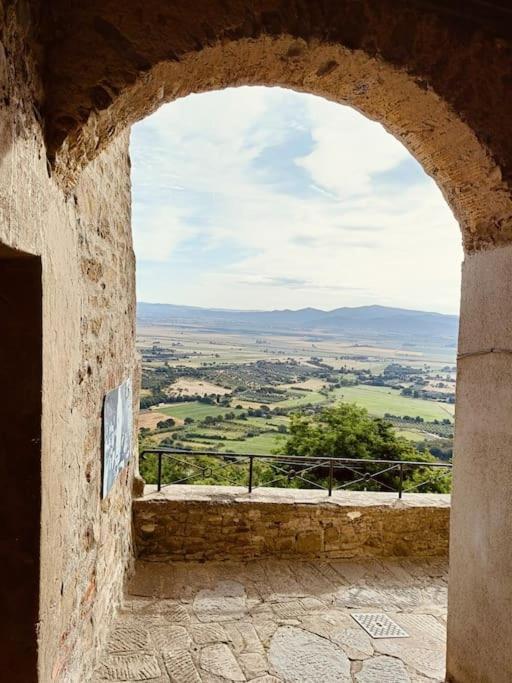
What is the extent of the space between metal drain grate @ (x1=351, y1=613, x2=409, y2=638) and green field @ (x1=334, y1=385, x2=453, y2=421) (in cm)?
1274

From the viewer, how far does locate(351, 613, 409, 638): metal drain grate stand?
3.41 m

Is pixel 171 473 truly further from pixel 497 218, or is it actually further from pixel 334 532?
pixel 497 218

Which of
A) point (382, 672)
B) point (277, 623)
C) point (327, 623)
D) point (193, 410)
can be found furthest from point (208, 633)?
point (193, 410)

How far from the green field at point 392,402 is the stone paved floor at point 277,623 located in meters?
12.2

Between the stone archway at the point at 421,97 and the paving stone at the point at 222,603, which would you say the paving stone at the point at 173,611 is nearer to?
the paving stone at the point at 222,603

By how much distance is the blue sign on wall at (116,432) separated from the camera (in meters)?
2.95

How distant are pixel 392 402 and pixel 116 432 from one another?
55.8 ft

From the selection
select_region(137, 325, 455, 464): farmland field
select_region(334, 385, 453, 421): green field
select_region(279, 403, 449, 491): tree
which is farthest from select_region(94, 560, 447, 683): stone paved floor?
select_region(334, 385, 453, 421): green field

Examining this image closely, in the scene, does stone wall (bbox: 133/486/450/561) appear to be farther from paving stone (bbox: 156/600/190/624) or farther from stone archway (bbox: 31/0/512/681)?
stone archway (bbox: 31/0/512/681)

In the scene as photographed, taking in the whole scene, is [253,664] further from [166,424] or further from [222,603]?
[166,424]

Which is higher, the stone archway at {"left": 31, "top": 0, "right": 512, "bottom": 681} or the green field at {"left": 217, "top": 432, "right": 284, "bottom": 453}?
the stone archway at {"left": 31, "top": 0, "right": 512, "bottom": 681}

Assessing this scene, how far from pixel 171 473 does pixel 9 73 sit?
26.0ft

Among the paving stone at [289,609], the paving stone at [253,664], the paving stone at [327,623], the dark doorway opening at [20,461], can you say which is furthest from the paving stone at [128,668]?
the dark doorway opening at [20,461]

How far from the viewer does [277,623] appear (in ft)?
11.4
